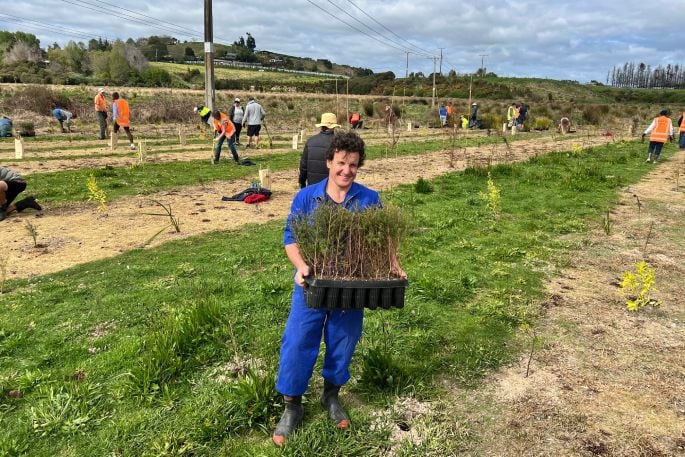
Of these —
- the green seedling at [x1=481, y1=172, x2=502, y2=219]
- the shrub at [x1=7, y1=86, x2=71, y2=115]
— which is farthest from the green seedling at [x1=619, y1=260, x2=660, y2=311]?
the shrub at [x1=7, y1=86, x2=71, y2=115]

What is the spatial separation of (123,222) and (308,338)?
6.31 meters

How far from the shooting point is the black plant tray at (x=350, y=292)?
2.42 meters

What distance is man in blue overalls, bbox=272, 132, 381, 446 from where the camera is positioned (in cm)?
270

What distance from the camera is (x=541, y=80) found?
300 ft

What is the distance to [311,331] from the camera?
8.87ft

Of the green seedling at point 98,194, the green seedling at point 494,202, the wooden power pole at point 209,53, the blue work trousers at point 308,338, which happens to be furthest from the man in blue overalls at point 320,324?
the wooden power pole at point 209,53

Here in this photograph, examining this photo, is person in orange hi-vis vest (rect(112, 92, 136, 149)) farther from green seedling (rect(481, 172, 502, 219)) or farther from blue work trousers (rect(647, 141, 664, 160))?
blue work trousers (rect(647, 141, 664, 160))

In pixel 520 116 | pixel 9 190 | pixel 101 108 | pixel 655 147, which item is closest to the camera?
pixel 9 190

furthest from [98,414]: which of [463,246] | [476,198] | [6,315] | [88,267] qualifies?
[476,198]

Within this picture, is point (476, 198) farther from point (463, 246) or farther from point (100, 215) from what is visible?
point (100, 215)

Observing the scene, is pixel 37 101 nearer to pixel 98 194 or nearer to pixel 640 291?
pixel 98 194

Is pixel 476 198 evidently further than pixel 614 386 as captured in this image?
Yes

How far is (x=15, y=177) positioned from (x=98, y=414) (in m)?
6.83

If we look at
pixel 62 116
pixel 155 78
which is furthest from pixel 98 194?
pixel 155 78
